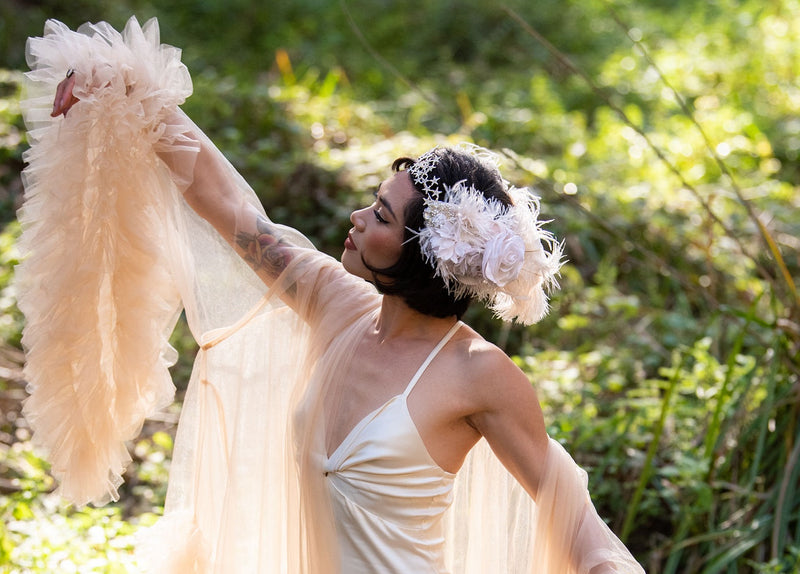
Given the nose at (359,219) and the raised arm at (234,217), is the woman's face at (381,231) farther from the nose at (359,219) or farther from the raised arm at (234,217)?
the raised arm at (234,217)

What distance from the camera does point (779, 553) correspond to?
3.20m

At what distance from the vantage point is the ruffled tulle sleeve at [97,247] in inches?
84.5

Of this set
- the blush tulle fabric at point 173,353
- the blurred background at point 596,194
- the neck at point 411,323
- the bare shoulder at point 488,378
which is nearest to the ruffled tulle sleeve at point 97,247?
the blush tulle fabric at point 173,353

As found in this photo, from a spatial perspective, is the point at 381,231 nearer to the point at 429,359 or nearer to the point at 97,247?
the point at 429,359

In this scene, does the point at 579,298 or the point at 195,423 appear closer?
the point at 195,423

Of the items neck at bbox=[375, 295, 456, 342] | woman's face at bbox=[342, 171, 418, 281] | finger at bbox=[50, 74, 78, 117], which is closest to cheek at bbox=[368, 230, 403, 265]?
woman's face at bbox=[342, 171, 418, 281]

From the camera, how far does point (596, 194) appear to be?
5.89 m

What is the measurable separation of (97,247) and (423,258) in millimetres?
775

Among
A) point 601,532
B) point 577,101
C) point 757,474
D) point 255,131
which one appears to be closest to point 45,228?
point 601,532

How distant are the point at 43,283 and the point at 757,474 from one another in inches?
103

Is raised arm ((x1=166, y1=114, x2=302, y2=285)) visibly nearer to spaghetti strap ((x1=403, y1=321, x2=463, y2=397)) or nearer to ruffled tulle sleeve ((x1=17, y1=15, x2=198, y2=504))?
ruffled tulle sleeve ((x1=17, y1=15, x2=198, y2=504))

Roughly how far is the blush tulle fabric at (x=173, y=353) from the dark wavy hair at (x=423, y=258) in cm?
21

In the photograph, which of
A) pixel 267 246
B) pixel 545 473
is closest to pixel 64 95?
pixel 267 246

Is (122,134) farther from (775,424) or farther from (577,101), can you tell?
(577,101)
